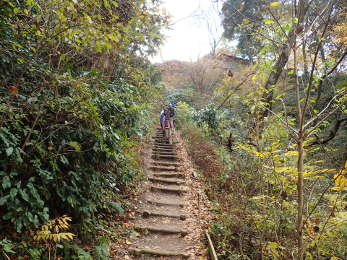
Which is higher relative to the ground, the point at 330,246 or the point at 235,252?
the point at 330,246

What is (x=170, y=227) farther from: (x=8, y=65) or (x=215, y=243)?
(x=8, y=65)

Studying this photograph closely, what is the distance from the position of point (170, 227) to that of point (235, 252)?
1.54m

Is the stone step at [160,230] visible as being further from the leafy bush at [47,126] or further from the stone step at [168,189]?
the stone step at [168,189]

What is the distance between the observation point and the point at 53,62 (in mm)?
4504

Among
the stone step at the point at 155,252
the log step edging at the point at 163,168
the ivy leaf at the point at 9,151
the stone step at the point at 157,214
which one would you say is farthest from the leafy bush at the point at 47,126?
the log step edging at the point at 163,168

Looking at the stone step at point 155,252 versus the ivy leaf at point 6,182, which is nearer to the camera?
the ivy leaf at point 6,182

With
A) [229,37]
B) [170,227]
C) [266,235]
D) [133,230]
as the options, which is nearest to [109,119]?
[133,230]

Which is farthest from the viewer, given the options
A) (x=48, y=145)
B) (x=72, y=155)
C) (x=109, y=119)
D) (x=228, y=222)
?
(x=228, y=222)

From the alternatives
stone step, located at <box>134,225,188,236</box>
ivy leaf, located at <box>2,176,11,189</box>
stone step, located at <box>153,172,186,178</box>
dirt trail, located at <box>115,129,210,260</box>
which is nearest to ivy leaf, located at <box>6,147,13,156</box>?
ivy leaf, located at <box>2,176,11,189</box>

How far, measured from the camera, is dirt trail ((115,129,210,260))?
14.2ft

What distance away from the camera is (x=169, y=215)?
18.4 feet

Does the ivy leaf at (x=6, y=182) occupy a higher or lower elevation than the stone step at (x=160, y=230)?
higher

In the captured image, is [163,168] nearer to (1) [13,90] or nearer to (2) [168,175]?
(2) [168,175]

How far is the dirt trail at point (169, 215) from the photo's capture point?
434 cm
